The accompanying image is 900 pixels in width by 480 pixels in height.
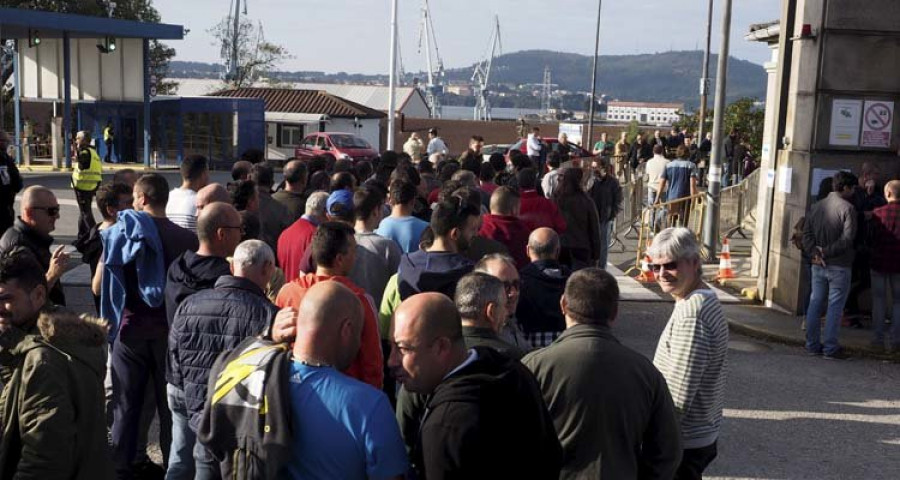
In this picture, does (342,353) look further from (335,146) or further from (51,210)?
(335,146)

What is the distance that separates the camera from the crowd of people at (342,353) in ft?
11.0

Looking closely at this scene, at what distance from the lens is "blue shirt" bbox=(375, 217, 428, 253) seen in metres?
7.30

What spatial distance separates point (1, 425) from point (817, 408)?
22.3 ft

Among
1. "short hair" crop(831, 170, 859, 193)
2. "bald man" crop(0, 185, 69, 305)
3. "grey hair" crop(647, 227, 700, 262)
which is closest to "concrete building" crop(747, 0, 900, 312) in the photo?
"short hair" crop(831, 170, 859, 193)

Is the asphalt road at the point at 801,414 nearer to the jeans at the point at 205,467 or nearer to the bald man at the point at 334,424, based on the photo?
the jeans at the point at 205,467

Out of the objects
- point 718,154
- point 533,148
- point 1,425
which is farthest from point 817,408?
point 533,148

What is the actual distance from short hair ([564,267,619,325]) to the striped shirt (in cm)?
60

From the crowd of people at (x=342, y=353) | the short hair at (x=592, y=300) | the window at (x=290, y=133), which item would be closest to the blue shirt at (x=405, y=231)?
the crowd of people at (x=342, y=353)

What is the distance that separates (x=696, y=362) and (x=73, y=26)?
30.0 metres

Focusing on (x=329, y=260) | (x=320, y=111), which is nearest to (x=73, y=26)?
(x=329, y=260)

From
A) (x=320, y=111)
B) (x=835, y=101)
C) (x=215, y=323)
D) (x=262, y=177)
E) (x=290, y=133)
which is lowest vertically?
(x=290, y=133)

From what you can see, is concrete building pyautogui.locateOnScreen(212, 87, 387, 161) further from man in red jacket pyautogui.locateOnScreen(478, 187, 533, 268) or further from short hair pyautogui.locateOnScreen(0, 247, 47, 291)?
short hair pyautogui.locateOnScreen(0, 247, 47, 291)

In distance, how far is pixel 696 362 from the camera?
462cm

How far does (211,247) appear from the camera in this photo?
5609 millimetres
